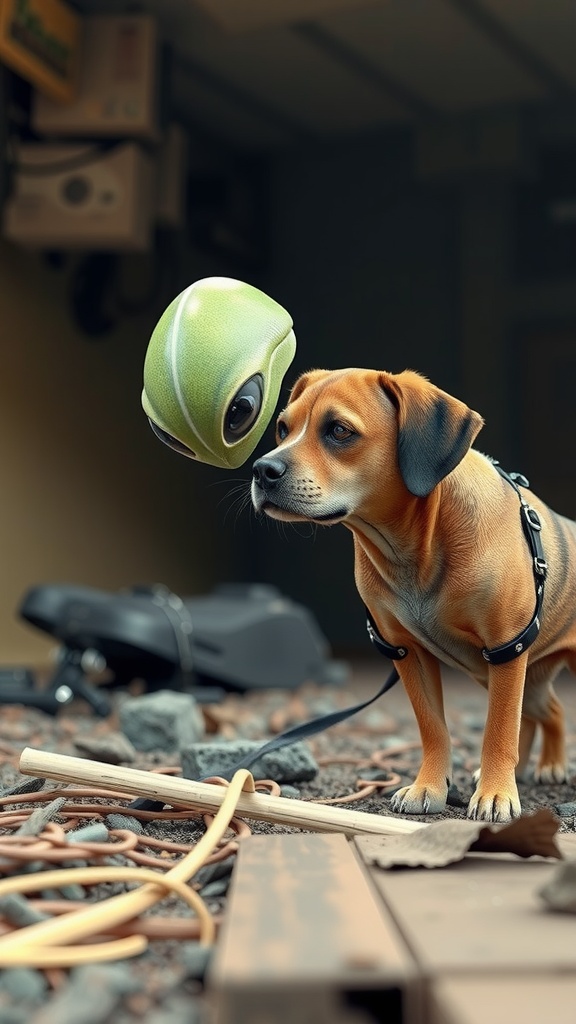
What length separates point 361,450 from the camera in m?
1.71

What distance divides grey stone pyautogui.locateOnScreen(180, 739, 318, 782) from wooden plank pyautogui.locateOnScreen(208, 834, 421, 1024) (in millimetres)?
797

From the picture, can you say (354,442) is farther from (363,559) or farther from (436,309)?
(436,309)

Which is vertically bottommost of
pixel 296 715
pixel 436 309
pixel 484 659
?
pixel 296 715

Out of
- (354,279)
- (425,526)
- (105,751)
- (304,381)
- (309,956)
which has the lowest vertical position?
(105,751)

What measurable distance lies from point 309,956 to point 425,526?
923 mm

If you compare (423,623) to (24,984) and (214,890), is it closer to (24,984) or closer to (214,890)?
(214,890)

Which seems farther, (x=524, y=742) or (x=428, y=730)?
(x=524, y=742)

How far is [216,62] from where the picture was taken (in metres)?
6.11

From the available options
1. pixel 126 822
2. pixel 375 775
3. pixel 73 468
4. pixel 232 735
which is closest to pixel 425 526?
pixel 126 822

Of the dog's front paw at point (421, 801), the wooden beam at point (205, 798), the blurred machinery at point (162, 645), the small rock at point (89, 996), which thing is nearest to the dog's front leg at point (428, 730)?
the dog's front paw at point (421, 801)

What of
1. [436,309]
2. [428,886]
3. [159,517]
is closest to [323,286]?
[436,309]

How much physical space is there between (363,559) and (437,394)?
321mm

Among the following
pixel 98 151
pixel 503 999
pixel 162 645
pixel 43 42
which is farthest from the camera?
pixel 98 151

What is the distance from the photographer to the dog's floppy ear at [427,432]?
66.8 inches
